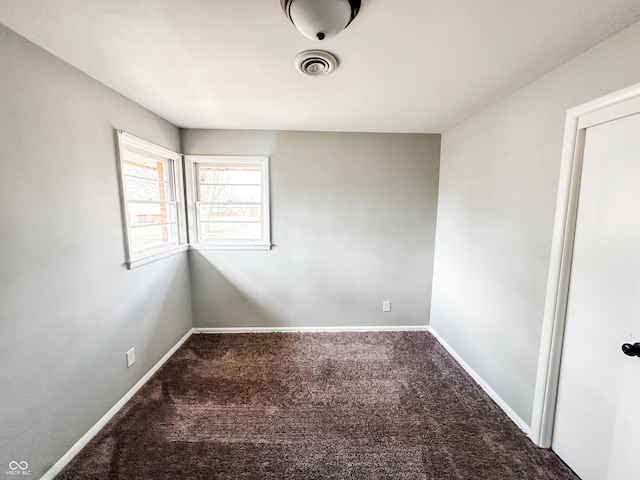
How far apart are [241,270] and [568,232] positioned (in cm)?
284

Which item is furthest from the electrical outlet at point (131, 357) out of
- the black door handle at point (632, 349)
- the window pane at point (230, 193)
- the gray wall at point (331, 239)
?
the black door handle at point (632, 349)

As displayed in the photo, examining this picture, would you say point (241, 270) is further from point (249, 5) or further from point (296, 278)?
point (249, 5)

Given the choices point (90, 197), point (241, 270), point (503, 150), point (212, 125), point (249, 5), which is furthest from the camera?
point (241, 270)

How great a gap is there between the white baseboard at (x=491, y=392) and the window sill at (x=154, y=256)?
309 centimetres

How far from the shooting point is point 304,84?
169cm

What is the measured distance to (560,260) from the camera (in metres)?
1.43

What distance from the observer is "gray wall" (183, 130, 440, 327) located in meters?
2.81

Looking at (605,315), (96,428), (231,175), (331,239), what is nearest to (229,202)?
(231,175)

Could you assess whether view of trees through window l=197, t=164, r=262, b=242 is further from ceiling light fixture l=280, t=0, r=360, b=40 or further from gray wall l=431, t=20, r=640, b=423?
gray wall l=431, t=20, r=640, b=423

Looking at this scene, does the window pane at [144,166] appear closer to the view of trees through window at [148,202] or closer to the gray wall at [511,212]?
the view of trees through window at [148,202]

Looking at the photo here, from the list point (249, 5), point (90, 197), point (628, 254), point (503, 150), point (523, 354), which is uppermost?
point (249, 5)

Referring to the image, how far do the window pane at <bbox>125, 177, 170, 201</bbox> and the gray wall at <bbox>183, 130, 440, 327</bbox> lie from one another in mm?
602

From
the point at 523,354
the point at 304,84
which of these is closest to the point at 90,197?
the point at 304,84

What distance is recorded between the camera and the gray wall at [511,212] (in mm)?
1336
